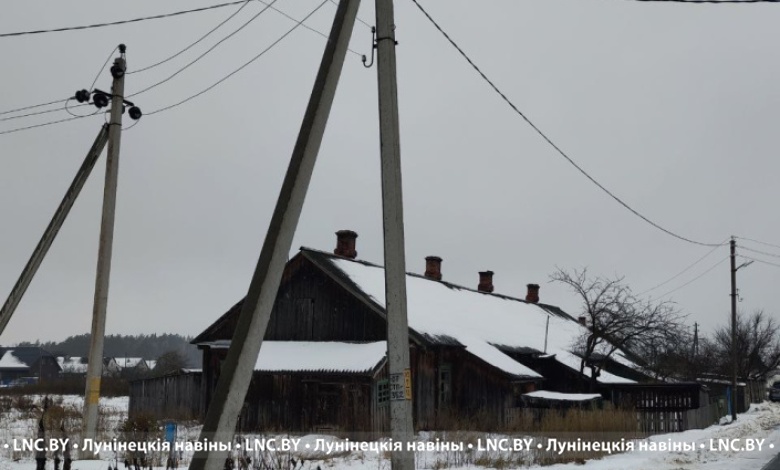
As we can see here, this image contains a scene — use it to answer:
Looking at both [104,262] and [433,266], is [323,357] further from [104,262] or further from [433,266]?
[433,266]

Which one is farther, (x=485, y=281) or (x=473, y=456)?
(x=485, y=281)

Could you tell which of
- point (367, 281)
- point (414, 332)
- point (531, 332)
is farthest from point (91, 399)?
point (531, 332)

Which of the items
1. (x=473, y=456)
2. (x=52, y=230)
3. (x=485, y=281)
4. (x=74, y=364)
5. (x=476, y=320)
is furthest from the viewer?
(x=74, y=364)

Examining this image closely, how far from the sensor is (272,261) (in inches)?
258

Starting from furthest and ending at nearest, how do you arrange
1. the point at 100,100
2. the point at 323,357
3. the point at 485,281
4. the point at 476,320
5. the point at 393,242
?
the point at 485,281
the point at 476,320
the point at 323,357
the point at 100,100
the point at 393,242

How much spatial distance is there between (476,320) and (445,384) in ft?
19.2

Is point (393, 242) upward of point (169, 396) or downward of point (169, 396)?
upward

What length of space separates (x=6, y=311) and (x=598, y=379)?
2210cm

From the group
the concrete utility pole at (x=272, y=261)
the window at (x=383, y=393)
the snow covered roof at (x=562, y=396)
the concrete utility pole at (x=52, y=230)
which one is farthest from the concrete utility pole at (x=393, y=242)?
the snow covered roof at (x=562, y=396)

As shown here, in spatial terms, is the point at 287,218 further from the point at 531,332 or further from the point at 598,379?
the point at 531,332

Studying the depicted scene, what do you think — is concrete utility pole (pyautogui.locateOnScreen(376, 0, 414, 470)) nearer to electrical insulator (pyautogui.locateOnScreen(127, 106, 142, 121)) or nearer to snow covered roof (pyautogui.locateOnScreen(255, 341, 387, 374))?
electrical insulator (pyautogui.locateOnScreen(127, 106, 142, 121))

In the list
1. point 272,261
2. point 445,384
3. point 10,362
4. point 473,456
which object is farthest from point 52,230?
point 10,362

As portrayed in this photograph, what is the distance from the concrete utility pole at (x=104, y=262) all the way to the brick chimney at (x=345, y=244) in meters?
14.6

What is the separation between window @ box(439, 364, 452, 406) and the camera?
24.7 metres
